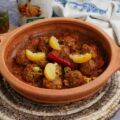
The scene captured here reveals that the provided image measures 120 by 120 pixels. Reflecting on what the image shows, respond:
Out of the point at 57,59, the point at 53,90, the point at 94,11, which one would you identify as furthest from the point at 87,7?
the point at 53,90

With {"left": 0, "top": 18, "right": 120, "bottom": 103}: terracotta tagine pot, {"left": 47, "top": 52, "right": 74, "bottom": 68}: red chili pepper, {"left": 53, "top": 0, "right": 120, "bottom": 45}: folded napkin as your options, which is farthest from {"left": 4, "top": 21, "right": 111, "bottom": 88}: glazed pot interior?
{"left": 53, "top": 0, "right": 120, "bottom": 45}: folded napkin

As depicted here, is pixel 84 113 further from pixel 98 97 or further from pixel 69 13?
pixel 69 13

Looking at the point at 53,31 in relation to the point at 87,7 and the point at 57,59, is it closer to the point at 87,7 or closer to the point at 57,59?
the point at 57,59

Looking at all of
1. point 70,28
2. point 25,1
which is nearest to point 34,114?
point 70,28

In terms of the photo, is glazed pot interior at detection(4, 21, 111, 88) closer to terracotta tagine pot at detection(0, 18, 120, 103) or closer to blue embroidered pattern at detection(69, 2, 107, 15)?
terracotta tagine pot at detection(0, 18, 120, 103)

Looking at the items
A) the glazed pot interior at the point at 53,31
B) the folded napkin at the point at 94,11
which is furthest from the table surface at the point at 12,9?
the glazed pot interior at the point at 53,31

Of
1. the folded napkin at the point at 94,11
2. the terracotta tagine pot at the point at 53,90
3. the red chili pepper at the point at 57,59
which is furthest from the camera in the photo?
the folded napkin at the point at 94,11

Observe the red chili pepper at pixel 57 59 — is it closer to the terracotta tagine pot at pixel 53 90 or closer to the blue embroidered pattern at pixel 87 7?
the terracotta tagine pot at pixel 53 90
